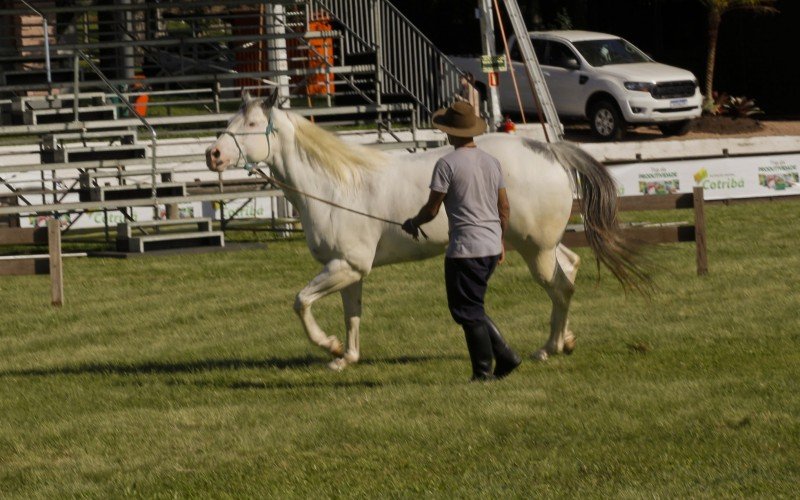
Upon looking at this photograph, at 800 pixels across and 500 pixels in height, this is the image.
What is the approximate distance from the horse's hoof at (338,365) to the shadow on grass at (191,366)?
0.24 m

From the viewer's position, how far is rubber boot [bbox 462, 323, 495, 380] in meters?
9.66

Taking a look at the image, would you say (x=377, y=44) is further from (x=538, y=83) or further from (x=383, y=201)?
(x=383, y=201)

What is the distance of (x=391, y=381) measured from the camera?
1041cm

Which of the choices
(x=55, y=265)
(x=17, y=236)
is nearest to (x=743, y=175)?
(x=17, y=236)

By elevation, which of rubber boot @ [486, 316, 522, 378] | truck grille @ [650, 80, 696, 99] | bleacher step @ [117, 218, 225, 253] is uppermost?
truck grille @ [650, 80, 696, 99]

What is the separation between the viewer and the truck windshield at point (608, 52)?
109ft

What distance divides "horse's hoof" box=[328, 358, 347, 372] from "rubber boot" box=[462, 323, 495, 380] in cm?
137

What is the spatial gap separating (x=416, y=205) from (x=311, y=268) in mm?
7172

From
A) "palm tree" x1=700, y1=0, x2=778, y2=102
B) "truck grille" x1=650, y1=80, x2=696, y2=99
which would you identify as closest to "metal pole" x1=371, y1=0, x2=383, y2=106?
"truck grille" x1=650, y1=80, x2=696, y2=99

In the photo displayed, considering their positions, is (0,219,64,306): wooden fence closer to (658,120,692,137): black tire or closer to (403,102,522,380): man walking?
(403,102,522,380): man walking

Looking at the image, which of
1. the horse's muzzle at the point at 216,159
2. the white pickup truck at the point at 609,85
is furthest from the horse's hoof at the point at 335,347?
the white pickup truck at the point at 609,85

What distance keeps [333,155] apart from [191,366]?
6.68 ft

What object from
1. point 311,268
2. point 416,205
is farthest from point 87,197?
point 416,205

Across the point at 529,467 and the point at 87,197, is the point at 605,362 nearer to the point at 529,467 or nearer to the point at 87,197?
the point at 529,467
